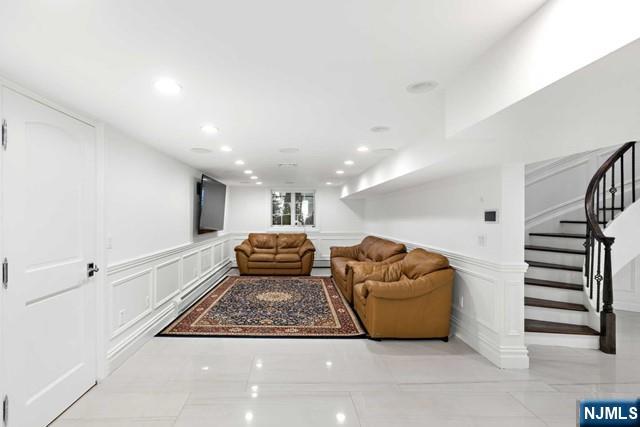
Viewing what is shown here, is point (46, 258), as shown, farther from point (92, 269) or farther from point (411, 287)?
point (411, 287)

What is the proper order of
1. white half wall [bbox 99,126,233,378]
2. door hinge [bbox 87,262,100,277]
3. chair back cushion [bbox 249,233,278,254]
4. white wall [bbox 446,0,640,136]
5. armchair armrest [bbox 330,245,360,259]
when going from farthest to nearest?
chair back cushion [bbox 249,233,278,254] → armchair armrest [bbox 330,245,360,259] → white half wall [bbox 99,126,233,378] → door hinge [bbox 87,262,100,277] → white wall [bbox 446,0,640,136]

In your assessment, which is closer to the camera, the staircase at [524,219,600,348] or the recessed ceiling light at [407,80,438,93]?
the recessed ceiling light at [407,80,438,93]

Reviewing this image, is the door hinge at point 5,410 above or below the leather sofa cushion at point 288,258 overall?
below

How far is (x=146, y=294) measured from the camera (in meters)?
3.20

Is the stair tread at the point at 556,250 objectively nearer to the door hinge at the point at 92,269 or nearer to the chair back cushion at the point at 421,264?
the chair back cushion at the point at 421,264

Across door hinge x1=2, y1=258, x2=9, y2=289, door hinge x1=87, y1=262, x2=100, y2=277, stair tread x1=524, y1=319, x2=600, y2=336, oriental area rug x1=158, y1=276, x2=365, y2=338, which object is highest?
door hinge x1=2, y1=258, x2=9, y2=289

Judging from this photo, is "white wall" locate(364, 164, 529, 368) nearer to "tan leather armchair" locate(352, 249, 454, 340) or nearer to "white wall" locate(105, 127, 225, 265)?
"tan leather armchair" locate(352, 249, 454, 340)

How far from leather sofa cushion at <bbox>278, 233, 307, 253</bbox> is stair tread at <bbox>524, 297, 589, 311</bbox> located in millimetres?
4812

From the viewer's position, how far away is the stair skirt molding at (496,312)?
8.68ft

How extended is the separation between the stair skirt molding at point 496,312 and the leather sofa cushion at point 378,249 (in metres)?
1.58

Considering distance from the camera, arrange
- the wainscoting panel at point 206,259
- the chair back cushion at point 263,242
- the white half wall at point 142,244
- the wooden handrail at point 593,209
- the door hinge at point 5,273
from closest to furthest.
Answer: the door hinge at point 5,273
the white half wall at point 142,244
the wooden handrail at point 593,209
the wainscoting panel at point 206,259
the chair back cushion at point 263,242

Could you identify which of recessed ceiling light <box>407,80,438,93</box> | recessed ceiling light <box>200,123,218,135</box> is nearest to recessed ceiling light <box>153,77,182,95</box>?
recessed ceiling light <box>200,123,218,135</box>

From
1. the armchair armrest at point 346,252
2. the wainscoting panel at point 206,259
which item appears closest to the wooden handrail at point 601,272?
the armchair armrest at point 346,252

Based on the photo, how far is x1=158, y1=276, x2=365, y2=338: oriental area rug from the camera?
11.1ft
